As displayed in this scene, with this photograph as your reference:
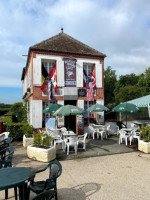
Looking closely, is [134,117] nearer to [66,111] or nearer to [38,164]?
[66,111]

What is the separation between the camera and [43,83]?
1159 centimetres

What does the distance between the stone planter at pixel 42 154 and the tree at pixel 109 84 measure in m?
25.3

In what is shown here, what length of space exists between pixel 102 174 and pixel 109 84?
1359 inches

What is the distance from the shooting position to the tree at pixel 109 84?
3309 cm

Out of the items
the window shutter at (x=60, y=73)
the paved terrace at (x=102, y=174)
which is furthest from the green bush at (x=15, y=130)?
the window shutter at (x=60, y=73)

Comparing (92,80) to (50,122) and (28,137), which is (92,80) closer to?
(50,122)

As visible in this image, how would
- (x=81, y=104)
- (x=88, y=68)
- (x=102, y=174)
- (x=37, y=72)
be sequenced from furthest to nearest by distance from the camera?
(x=88, y=68) < (x=81, y=104) < (x=37, y=72) < (x=102, y=174)

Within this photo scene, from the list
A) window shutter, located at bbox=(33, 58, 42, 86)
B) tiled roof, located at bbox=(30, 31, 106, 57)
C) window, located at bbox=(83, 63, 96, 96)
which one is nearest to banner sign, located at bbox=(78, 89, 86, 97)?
window, located at bbox=(83, 63, 96, 96)

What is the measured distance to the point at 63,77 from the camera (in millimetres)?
12102

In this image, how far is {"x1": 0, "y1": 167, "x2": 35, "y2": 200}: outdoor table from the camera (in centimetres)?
280

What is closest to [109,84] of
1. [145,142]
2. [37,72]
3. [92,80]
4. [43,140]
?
[92,80]

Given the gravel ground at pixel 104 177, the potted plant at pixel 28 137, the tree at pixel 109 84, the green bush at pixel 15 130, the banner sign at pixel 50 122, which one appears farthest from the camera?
the tree at pixel 109 84

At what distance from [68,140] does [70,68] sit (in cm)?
649

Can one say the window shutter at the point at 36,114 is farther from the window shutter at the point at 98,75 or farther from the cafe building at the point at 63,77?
the window shutter at the point at 98,75
